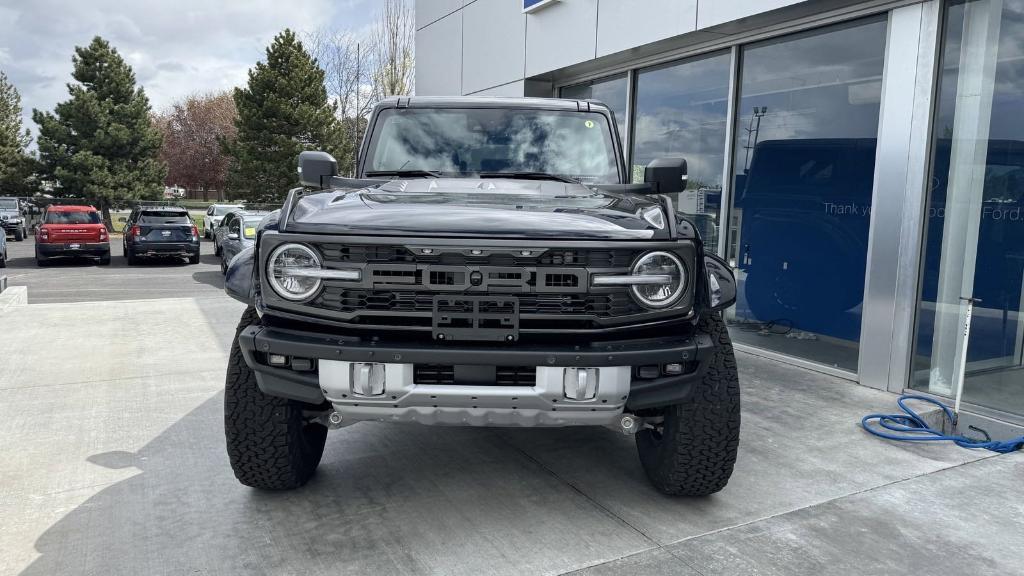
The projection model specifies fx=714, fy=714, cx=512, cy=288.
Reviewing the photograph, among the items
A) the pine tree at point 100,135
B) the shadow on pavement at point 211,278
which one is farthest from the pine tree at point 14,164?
the shadow on pavement at point 211,278

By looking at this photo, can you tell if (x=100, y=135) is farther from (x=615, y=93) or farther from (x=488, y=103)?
(x=488, y=103)

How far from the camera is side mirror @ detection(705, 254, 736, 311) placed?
2988 mm

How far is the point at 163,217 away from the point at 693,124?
14856 mm

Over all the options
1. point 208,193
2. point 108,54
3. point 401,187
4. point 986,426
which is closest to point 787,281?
point 986,426

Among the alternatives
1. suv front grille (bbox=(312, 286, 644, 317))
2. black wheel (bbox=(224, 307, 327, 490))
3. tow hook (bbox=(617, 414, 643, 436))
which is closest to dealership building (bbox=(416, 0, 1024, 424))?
tow hook (bbox=(617, 414, 643, 436))

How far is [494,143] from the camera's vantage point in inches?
165

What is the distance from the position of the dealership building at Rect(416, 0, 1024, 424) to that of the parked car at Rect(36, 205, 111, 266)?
553 inches

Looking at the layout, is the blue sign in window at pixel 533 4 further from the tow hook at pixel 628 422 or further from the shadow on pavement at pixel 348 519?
the tow hook at pixel 628 422

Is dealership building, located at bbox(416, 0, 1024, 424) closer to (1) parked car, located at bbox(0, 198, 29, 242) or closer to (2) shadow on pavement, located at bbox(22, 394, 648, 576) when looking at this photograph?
(2) shadow on pavement, located at bbox(22, 394, 648, 576)

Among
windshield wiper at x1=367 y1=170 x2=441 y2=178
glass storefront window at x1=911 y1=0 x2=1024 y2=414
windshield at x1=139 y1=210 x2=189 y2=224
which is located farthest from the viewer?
windshield at x1=139 y1=210 x2=189 y2=224

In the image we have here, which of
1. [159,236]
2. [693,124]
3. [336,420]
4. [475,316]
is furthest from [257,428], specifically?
[159,236]

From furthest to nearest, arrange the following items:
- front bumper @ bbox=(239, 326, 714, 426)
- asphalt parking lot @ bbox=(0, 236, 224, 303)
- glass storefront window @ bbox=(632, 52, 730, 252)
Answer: asphalt parking lot @ bbox=(0, 236, 224, 303) → glass storefront window @ bbox=(632, 52, 730, 252) → front bumper @ bbox=(239, 326, 714, 426)

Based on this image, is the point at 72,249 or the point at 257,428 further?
the point at 72,249

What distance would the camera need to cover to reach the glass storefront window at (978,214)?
16.0 feet
